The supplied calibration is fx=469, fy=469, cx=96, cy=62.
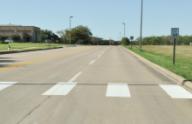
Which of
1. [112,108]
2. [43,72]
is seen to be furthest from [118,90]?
[43,72]

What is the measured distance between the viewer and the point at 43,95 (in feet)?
42.2

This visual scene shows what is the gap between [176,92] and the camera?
1399 centimetres

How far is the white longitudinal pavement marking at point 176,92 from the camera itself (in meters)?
13.0

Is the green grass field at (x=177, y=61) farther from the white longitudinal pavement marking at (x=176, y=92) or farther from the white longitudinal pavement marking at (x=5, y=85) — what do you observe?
the white longitudinal pavement marking at (x=5, y=85)

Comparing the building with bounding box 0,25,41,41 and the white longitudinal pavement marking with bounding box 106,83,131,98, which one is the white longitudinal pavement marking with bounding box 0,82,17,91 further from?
the building with bounding box 0,25,41,41

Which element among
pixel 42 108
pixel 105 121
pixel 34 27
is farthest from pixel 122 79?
pixel 34 27

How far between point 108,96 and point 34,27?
186609mm

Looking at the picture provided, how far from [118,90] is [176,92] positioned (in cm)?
174

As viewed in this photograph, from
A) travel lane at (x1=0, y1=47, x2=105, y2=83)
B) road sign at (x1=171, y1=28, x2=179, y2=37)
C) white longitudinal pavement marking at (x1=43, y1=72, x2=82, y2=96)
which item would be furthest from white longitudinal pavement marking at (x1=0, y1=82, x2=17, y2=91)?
road sign at (x1=171, y1=28, x2=179, y2=37)

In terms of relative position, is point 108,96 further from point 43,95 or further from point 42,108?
point 42,108

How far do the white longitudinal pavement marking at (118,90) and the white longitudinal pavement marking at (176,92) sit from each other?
1224mm

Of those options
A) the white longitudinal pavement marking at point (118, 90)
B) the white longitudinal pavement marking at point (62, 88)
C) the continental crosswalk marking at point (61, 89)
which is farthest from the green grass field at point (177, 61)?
the continental crosswalk marking at point (61, 89)

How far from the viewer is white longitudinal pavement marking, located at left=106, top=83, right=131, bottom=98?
1320cm

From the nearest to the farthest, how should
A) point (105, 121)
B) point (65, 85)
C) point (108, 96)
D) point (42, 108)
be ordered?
point (105, 121)
point (42, 108)
point (108, 96)
point (65, 85)
